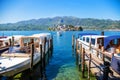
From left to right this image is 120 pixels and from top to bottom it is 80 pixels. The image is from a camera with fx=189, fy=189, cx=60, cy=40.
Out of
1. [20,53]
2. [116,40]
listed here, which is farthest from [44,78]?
[116,40]

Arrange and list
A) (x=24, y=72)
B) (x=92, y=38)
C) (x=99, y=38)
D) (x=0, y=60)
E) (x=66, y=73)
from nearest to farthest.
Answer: (x=0, y=60) → (x=24, y=72) → (x=66, y=73) → (x=99, y=38) → (x=92, y=38)

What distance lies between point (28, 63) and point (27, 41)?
321 inches

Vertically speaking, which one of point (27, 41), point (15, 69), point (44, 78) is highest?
point (27, 41)

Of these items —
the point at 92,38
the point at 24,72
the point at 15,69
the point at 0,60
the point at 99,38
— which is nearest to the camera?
the point at 15,69

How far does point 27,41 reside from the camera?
86.2 feet

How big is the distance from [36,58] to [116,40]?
9628 millimetres

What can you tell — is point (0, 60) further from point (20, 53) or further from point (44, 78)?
point (44, 78)

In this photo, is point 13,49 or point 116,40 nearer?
point 13,49

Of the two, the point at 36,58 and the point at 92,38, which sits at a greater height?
the point at 92,38

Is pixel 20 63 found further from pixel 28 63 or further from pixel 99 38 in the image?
pixel 99 38

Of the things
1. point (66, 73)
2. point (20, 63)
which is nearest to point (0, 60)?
point (20, 63)

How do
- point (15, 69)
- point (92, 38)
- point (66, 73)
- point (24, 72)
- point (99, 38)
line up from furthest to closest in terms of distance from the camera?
1. point (92, 38)
2. point (99, 38)
3. point (66, 73)
4. point (24, 72)
5. point (15, 69)

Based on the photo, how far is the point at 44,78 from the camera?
20031 mm

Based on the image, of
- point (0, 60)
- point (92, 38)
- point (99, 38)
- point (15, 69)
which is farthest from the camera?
point (92, 38)
